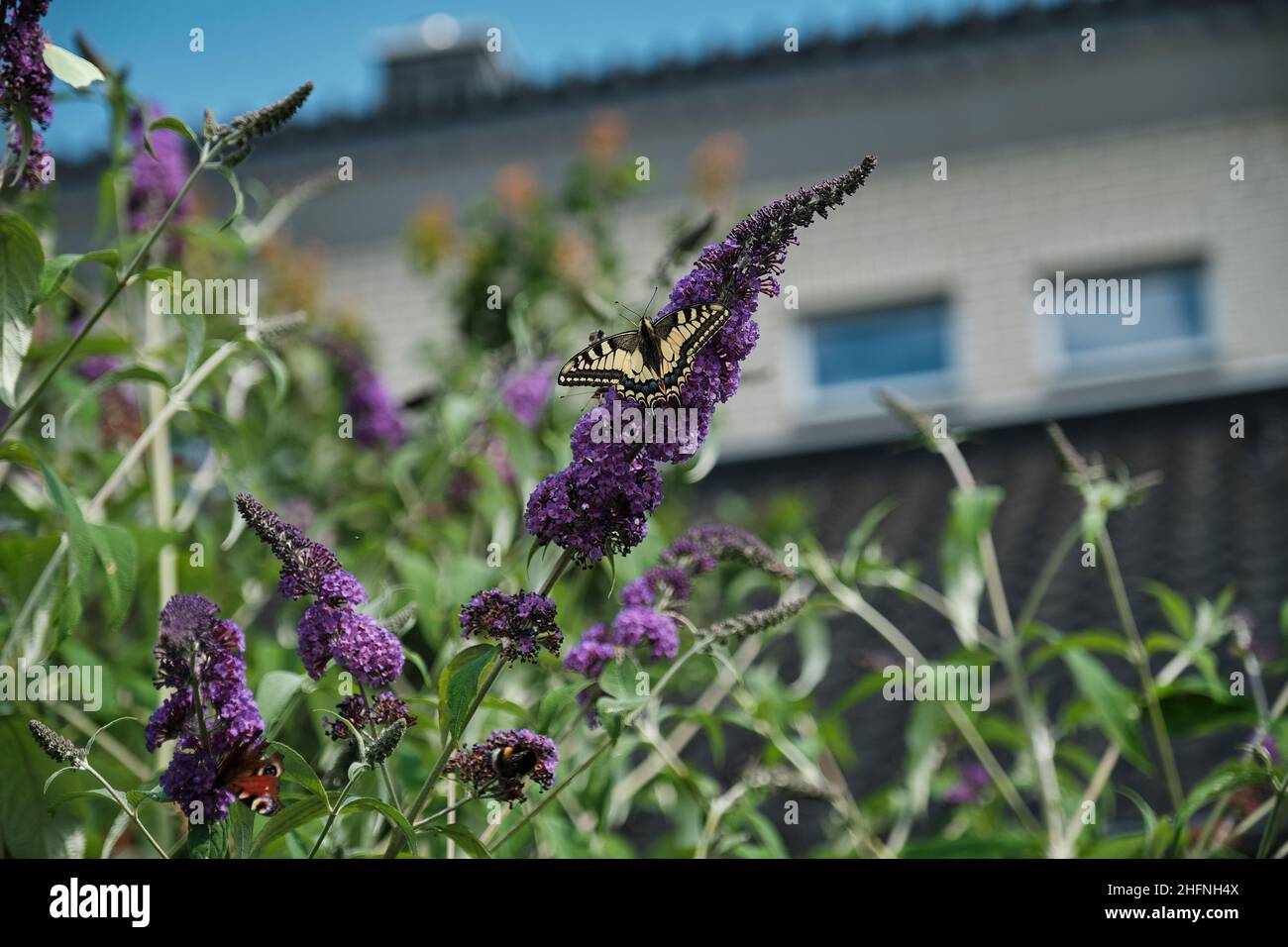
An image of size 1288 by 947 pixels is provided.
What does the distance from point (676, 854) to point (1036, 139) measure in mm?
7615

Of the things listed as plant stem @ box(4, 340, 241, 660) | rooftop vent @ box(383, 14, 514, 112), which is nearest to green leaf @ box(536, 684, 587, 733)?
plant stem @ box(4, 340, 241, 660)

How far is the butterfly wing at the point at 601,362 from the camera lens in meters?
1.17

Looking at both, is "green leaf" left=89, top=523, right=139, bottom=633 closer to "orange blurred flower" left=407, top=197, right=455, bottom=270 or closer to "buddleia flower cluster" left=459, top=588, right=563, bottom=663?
"buddleia flower cluster" left=459, top=588, right=563, bottom=663

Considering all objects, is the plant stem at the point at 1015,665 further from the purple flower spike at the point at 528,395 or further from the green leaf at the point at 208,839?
the green leaf at the point at 208,839

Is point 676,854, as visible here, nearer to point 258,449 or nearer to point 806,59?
point 258,449

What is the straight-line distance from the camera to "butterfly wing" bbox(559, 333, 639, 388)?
1169 mm

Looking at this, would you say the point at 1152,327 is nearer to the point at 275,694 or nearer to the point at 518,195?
the point at 518,195

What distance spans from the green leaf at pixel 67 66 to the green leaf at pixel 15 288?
15 cm

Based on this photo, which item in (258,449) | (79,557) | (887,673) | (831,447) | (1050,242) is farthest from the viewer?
(1050,242)

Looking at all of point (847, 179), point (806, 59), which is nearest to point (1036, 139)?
point (806, 59)

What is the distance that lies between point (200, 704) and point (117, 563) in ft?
1.39
